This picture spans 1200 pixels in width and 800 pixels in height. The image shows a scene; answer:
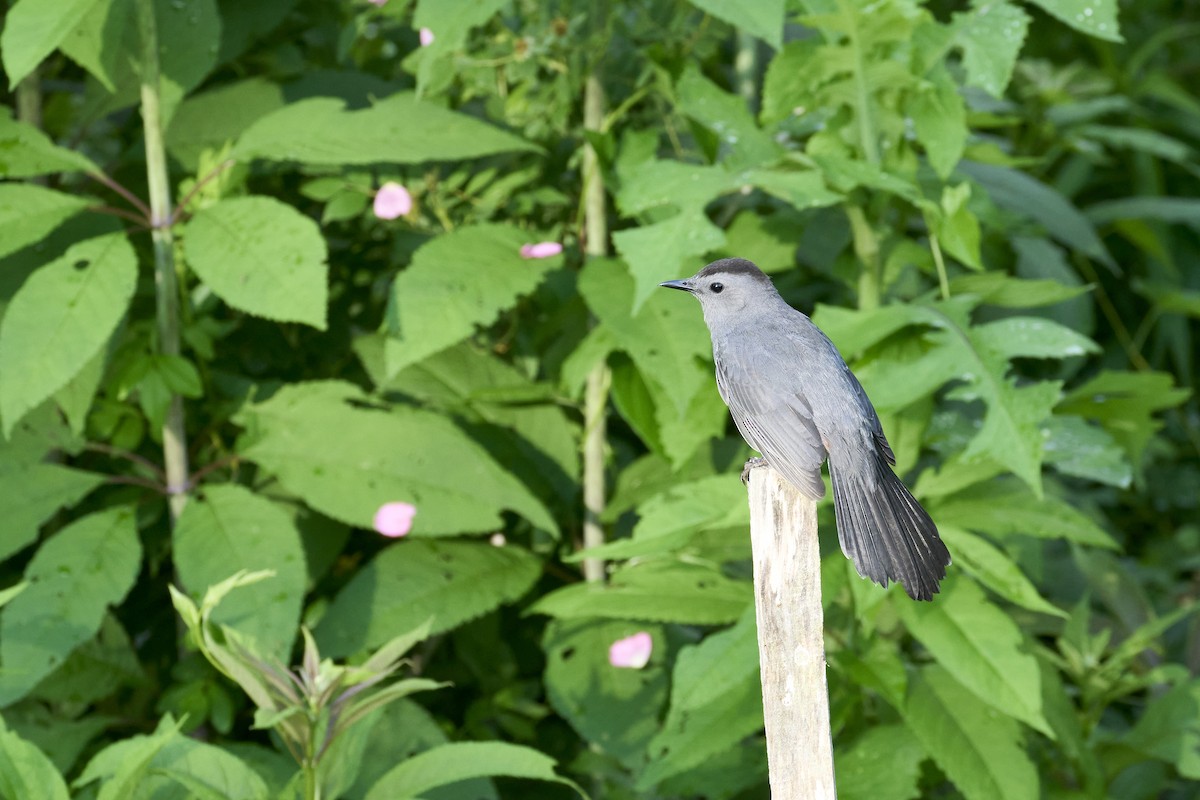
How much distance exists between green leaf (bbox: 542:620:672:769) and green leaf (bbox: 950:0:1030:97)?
53.5 inches

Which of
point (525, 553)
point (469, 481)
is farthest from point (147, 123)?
point (525, 553)

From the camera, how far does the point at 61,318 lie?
252 cm

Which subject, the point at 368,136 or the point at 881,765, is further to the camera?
the point at 368,136

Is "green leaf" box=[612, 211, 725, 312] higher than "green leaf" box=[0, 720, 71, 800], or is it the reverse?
"green leaf" box=[612, 211, 725, 312]

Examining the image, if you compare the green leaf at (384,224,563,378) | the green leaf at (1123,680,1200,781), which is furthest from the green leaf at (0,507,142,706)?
the green leaf at (1123,680,1200,781)

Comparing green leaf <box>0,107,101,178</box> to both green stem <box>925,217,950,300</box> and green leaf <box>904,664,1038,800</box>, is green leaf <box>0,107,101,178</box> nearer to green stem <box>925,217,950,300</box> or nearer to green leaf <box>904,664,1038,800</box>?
green stem <box>925,217,950,300</box>

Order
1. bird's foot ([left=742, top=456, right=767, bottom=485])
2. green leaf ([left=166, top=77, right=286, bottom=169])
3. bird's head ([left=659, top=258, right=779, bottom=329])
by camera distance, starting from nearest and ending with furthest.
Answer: bird's foot ([left=742, top=456, right=767, bottom=485]) < bird's head ([left=659, top=258, right=779, bottom=329]) < green leaf ([left=166, top=77, right=286, bottom=169])

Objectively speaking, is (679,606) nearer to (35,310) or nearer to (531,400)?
(531,400)

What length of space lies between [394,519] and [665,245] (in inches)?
31.4

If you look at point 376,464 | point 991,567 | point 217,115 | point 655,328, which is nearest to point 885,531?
point 991,567

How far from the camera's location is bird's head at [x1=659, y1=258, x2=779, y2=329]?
2260 mm

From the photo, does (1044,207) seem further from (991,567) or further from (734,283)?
(734,283)

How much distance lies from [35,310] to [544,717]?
1657 mm

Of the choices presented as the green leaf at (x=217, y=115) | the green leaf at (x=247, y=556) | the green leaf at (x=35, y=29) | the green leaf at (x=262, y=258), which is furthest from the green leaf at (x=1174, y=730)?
the green leaf at (x=35, y=29)
